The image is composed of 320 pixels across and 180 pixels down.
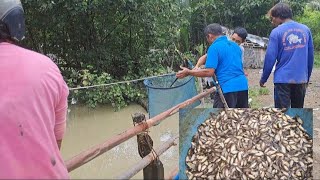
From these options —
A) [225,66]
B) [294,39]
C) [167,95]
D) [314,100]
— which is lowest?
[314,100]

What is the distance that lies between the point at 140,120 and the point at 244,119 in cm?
80

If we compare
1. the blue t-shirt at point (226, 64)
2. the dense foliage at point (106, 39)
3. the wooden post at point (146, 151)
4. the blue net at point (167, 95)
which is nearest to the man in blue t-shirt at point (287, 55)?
the blue t-shirt at point (226, 64)

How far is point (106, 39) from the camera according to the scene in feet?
29.6

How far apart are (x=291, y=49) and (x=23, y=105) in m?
3.21

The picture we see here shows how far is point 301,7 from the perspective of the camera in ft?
47.0

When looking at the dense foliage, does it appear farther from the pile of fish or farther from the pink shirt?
the pink shirt

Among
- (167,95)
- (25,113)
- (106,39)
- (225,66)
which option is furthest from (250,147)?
(106,39)

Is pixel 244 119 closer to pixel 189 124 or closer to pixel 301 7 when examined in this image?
pixel 189 124

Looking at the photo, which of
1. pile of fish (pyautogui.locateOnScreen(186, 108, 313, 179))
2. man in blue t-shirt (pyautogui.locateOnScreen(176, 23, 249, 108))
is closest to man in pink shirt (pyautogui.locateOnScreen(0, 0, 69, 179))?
pile of fish (pyautogui.locateOnScreen(186, 108, 313, 179))

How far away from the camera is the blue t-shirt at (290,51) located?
389cm

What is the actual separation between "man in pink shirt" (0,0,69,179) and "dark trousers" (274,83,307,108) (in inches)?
122

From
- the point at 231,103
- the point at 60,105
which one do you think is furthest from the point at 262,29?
the point at 60,105

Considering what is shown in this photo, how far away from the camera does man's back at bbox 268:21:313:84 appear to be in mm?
3893

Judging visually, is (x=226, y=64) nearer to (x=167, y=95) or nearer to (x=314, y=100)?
(x=167, y=95)
